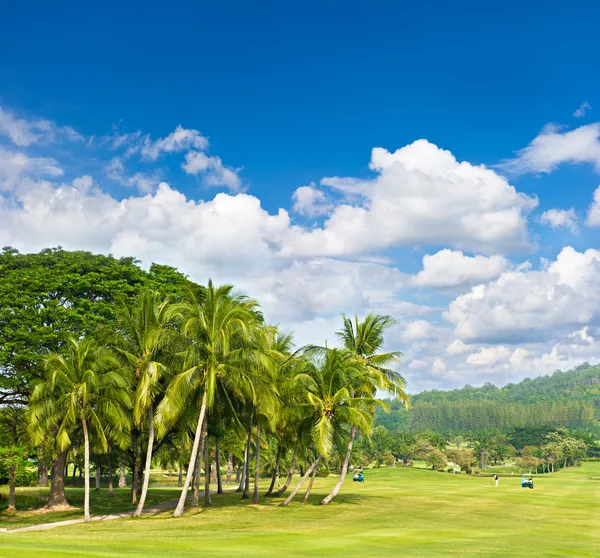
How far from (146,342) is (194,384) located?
155 inches

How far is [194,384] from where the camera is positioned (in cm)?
3694

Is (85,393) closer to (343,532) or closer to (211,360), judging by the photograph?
(211,360)

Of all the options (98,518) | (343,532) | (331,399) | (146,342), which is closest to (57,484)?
(98,518)

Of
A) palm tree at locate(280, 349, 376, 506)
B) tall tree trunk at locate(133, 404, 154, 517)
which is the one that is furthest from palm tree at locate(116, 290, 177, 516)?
palm tree at locate(280, 349, 376, 506)

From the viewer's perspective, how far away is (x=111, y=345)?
41.2 metres

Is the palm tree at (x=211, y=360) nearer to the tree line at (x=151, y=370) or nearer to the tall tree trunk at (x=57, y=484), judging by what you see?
the tree line at (x=151, y=370)

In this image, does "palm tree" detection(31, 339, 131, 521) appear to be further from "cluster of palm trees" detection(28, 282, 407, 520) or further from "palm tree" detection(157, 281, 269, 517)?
"palm tree" detection(157, 281, 269, 517)

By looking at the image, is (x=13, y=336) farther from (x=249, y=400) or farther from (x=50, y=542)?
(x=50, y=542)

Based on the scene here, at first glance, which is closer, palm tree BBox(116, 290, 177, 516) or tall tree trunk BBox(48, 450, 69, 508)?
palm tree BBox(116, 290, 177, 516)

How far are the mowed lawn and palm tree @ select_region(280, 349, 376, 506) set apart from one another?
539 cm

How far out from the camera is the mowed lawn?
2186 cm

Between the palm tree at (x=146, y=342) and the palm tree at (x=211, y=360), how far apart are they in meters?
1.20

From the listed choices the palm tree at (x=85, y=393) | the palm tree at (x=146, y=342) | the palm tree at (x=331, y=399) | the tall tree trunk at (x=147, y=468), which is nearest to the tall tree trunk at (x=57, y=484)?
the palm tree at (x=85, y=393)

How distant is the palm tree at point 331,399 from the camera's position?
41719 mm
